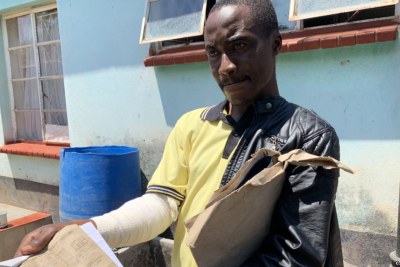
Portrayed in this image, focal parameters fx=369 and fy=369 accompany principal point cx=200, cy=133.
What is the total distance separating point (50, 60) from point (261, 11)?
4.13 m

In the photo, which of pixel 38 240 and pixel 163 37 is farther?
pixel 163 37

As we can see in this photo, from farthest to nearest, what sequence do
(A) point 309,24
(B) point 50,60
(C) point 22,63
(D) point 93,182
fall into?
(C) point 22,63, (B) point 50,60, (D) point 93,182, (A) point 309,24

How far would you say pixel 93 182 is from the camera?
2.84m

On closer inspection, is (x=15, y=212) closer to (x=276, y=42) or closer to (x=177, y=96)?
(x=177, y=96)

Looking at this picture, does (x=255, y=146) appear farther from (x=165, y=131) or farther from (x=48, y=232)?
(x=165, y=131)

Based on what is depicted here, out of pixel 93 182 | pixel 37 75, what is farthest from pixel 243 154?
pixel 37 75

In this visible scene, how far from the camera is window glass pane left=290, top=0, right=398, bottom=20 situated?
217cm

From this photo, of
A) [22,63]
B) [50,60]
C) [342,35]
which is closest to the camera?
[342,35]

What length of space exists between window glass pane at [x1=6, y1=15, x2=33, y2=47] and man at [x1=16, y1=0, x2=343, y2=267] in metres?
4.20

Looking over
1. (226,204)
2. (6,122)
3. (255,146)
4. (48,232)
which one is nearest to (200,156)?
(255,146)

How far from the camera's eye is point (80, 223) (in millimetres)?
1044

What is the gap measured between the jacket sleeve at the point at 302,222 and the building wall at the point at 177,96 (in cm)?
169

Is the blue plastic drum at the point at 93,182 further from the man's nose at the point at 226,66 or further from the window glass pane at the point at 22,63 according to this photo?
the window glass pane at the point at 22,63

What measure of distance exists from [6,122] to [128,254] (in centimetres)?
292
